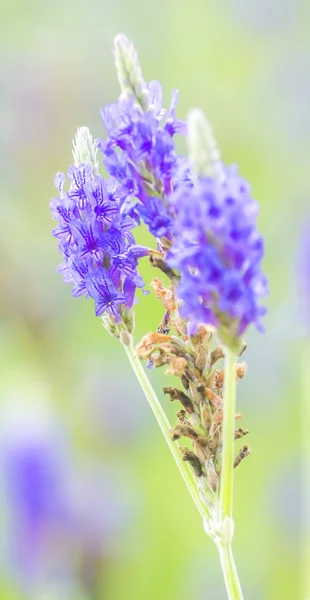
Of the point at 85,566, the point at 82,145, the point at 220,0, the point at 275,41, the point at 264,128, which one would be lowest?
the point at 85,566

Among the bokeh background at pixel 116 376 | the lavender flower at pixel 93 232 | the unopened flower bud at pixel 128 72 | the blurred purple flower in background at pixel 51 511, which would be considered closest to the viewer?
the unopened flower bud at pixel 128 72

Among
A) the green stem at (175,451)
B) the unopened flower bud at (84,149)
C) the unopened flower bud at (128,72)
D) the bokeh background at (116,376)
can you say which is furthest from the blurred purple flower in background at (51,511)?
the unopened flower bud at (128,72)

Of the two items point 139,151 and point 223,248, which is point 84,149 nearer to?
point 139,151

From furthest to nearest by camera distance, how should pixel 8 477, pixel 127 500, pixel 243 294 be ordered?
pixel 127 500 < pixel 8 477 < pixel 243 294

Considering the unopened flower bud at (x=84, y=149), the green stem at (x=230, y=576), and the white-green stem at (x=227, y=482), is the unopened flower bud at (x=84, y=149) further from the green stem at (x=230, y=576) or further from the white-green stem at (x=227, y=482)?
the green stem at (x=230, y=576)

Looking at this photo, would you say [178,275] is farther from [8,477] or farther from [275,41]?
[275,41]

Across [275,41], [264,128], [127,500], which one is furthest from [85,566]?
[275,41]
